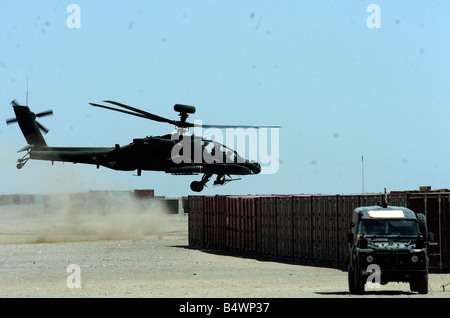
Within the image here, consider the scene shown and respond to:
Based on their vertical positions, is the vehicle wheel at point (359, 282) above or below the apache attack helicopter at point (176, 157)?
below

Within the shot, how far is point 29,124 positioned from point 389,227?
2813cm

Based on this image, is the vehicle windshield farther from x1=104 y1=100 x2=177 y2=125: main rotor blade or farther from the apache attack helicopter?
the apache attack helicopter

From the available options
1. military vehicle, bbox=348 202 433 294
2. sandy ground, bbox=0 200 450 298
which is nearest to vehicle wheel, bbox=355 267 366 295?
military vehicle, bbox=348 202 433 294

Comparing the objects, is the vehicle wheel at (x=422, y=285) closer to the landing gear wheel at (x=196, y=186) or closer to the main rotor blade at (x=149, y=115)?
the main rotor blade at (x=149, y=115)

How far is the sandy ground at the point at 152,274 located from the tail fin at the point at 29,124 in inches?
209

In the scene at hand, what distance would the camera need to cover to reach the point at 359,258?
76.1 ft

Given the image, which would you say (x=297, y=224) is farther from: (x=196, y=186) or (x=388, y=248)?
(x=388, y=248)

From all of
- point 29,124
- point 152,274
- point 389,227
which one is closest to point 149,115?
point 152,274


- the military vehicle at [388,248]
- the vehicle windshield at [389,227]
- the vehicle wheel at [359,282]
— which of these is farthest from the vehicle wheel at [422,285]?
the vehicle wheel at [359,282]

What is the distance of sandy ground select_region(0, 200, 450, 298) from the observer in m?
25.7

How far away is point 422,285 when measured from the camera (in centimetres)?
2347

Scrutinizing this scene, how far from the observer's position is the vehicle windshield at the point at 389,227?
77.1 feet
